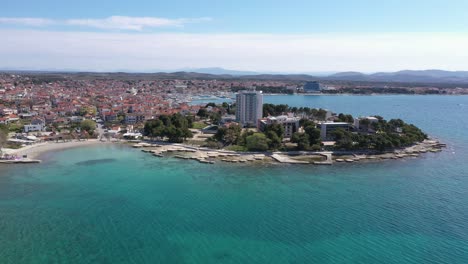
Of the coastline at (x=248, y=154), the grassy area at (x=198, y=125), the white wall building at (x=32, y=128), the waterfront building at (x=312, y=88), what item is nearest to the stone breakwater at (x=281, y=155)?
the coastline at (x=248, y=154)

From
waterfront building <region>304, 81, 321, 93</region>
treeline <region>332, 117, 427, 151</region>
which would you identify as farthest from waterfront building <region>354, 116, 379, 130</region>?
waterfront building <region>304, 81, 321, 93</region>

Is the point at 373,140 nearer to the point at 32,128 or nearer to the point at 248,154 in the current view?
the point at 248,154

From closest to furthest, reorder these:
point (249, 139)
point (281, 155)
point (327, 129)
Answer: point (281, 155) < point (249, 139) < point (327, 129)

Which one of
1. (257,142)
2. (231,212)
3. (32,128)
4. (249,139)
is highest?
(249,139)

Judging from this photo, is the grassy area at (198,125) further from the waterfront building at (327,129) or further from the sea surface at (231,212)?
the sea surface at (231,212)

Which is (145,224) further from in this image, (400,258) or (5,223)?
(400,258)

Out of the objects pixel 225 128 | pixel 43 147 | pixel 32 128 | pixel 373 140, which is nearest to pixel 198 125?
pixel 225 128

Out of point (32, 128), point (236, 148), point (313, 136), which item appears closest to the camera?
point (236, 148)

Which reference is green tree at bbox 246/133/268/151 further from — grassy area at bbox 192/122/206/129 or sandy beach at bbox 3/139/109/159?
sandy beach at bbox 3/139/109/159

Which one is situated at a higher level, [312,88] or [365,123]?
[312,88]
